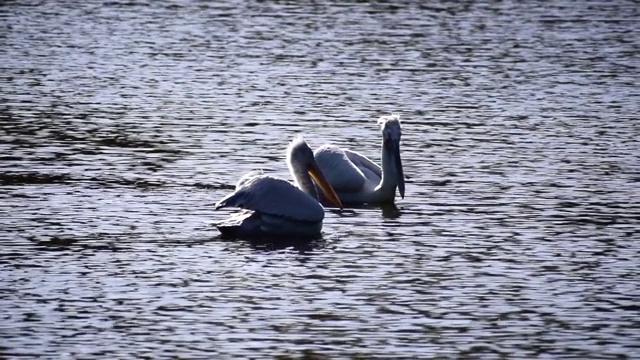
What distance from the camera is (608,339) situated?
30.8 feet

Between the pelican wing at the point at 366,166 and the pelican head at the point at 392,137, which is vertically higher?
the pelican head at the point at 392,137

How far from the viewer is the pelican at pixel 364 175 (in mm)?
13844

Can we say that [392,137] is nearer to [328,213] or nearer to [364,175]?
[364,175]

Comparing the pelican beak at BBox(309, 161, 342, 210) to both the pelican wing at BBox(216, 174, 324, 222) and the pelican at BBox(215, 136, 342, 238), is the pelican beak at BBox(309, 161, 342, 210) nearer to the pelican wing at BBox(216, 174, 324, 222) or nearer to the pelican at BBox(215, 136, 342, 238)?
the pelican at BBox(215, 136, 342, 238)

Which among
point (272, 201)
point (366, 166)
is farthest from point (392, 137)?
point (272, 201)

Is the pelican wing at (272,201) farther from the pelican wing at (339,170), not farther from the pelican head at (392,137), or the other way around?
the pelican head at (392,137)

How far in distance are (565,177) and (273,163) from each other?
108 inches

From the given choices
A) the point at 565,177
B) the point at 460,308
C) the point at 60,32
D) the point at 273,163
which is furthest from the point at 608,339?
the point at 60,32

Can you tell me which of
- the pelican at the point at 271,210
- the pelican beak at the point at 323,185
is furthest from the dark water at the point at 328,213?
the pelican beak at the point at 323,185

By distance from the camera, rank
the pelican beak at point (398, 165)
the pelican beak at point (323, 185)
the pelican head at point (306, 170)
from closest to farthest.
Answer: the pelican head at point (306, 170) → the pelican beak at point (323, 185) → the pelican beak at point (398, 165)

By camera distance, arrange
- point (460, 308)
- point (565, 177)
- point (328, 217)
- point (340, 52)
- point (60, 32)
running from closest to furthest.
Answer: point (460, 308) < point (328, 217) < point (565, 177) < point (340, 52) < point (60, 32)

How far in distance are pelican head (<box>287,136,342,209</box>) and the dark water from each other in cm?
35

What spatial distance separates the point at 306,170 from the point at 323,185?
294mm

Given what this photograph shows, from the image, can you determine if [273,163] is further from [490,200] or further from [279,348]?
[279,348]
